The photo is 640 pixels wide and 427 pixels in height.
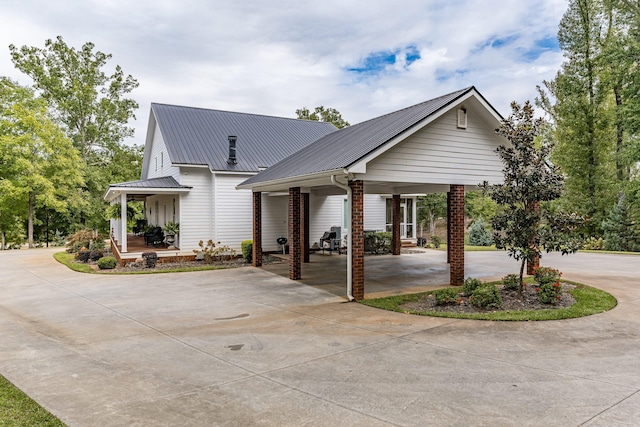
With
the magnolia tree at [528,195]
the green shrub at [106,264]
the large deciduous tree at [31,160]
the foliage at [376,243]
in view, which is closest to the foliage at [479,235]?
the foliage at [376,243]

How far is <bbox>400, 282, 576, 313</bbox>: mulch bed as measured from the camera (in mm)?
8164

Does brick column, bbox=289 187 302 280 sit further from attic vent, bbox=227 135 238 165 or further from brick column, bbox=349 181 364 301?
attic vent, bbox=227 135 238 165

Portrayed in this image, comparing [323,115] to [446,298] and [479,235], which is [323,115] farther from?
[446,298]

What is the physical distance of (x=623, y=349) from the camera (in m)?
5.79

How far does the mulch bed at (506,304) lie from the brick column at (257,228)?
24.3 ft

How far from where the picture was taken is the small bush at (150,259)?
14.9 meters

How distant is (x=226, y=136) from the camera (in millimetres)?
19984

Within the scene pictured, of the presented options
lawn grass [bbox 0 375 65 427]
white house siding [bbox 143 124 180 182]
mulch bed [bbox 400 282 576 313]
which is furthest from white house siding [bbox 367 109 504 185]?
white house siding [bbox 143 124 180 182]

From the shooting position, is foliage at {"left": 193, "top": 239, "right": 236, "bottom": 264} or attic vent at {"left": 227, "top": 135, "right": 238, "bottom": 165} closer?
foliage at {"left": 193, "top": 239, "right": 236, "bottom": 264}

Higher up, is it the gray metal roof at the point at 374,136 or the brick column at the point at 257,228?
the gray metal roof at the point at 374,136

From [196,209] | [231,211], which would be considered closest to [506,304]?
[231,211]

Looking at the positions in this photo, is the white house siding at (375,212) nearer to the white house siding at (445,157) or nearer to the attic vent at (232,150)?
the attic vent at (232,150)

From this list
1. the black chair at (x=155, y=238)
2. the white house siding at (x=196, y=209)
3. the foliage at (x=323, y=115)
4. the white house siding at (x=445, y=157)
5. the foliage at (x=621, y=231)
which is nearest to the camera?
the white house siding at (x=445, y=157)

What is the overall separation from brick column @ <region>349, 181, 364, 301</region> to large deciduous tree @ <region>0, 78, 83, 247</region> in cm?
2322
